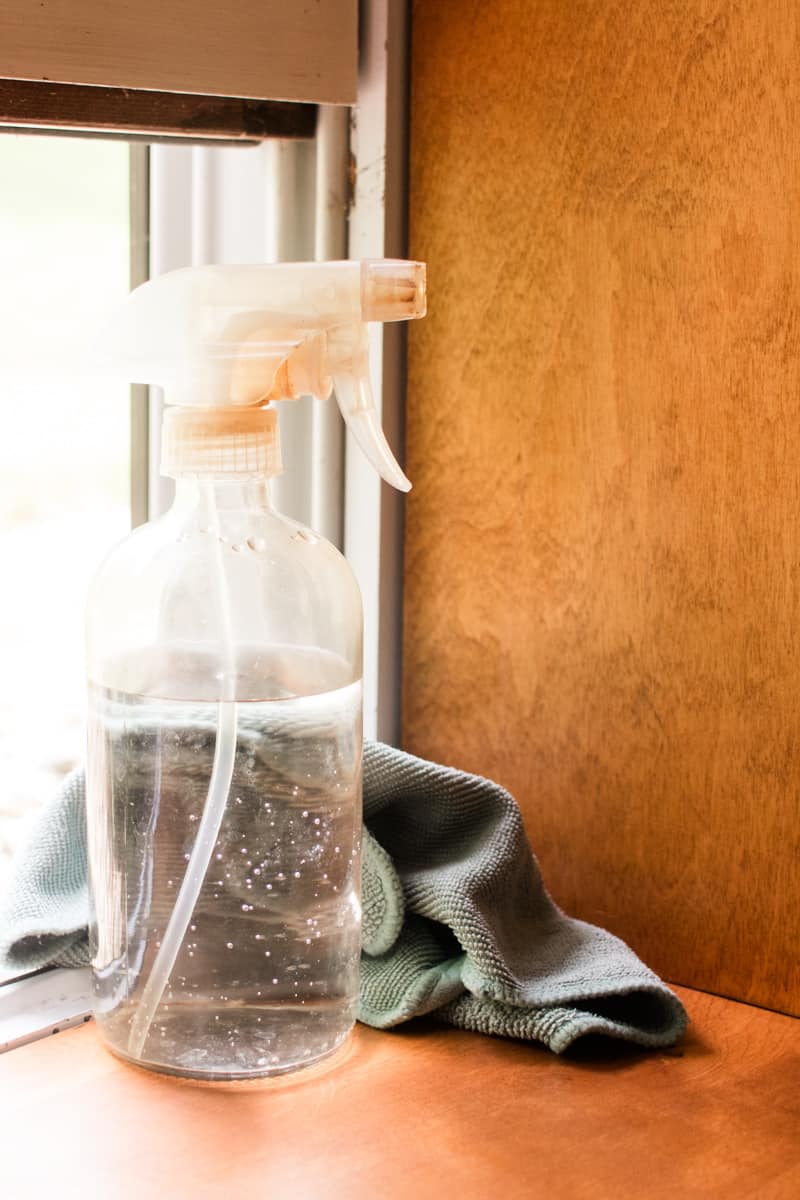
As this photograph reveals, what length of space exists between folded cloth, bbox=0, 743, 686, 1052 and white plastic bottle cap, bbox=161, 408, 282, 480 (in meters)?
0.19

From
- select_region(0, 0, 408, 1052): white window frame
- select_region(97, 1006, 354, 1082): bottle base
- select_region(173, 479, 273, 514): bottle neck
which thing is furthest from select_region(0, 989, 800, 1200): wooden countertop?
select_region(173, 479, 273, 514): bottle neck

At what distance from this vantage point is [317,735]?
26.3 inches

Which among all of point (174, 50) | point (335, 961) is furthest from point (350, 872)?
point (174, 50)

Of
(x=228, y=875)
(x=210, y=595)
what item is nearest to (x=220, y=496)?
(x=210, y=595)

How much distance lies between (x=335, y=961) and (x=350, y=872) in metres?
0.04

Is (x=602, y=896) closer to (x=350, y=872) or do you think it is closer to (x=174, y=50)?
(x=350, y=872)

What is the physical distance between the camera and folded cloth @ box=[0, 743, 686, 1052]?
667 mm

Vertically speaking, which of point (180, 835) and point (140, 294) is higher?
point (140, 294)

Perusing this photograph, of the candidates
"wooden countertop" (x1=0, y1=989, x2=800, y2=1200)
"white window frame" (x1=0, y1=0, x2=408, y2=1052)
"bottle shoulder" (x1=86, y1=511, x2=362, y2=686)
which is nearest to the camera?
"wooden countertop" (x1=0, y1=989, x2=800, y2=1200)

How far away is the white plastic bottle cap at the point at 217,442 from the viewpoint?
0.61m

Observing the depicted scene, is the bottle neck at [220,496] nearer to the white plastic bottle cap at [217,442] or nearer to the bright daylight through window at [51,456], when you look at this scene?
the white plastic bottle cap at [217,442]

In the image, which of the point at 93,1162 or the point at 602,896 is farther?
the point at 602,896

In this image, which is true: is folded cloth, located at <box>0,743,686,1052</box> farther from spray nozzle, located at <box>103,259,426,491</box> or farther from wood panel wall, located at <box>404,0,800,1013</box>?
spray nozzle, located at <box>103,259,426,491</box>

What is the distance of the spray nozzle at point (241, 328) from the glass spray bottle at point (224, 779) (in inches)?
0.7
